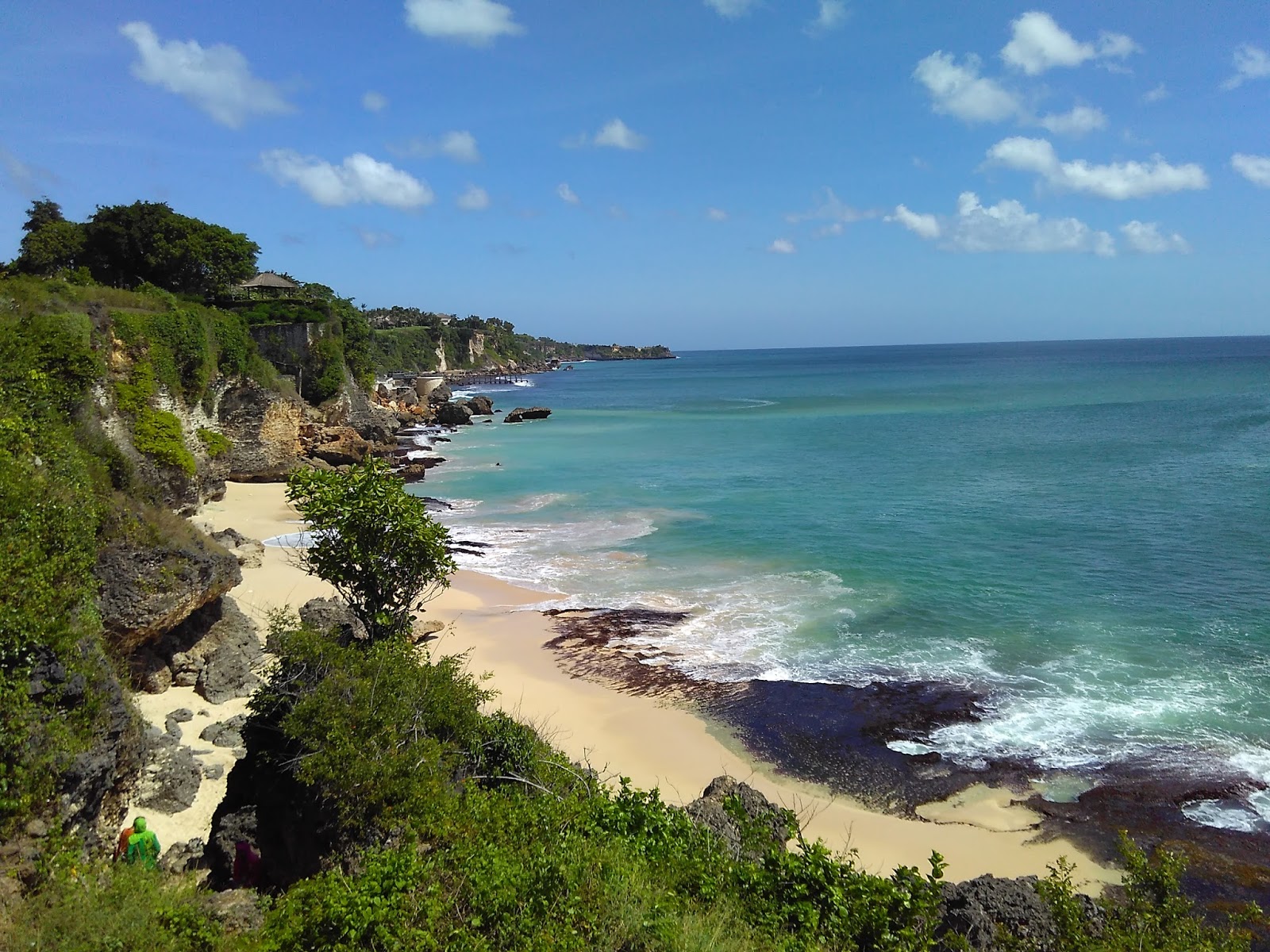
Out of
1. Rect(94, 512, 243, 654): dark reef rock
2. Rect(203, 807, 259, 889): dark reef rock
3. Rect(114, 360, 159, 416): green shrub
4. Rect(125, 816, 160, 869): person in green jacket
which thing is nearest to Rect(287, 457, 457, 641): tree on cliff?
Rect(94, 512, 243, 654): dark reef rock

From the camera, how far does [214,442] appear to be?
33188 mm

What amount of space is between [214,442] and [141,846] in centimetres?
2766

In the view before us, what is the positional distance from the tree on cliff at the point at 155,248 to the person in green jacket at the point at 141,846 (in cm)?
3942

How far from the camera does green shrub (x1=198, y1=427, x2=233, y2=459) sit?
107 feet

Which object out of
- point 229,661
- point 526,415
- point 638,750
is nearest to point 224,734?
point 229,661

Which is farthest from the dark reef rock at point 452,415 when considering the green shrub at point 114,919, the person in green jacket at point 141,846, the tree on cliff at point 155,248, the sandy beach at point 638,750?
the green shrub at point 114,919

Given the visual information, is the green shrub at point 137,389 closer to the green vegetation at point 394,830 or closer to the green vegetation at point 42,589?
the green vegetation at point 42,589

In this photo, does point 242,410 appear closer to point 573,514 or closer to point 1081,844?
point 573,514

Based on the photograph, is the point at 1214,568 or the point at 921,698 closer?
the point at 921,698

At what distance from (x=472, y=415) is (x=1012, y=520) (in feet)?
187

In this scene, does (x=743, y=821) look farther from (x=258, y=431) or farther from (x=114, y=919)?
(x=258, y=431)

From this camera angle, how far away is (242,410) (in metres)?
36.4

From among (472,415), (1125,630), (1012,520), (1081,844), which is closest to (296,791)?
(1081,844)

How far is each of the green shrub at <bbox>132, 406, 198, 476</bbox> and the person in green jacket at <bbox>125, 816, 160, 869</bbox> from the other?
19717mm
